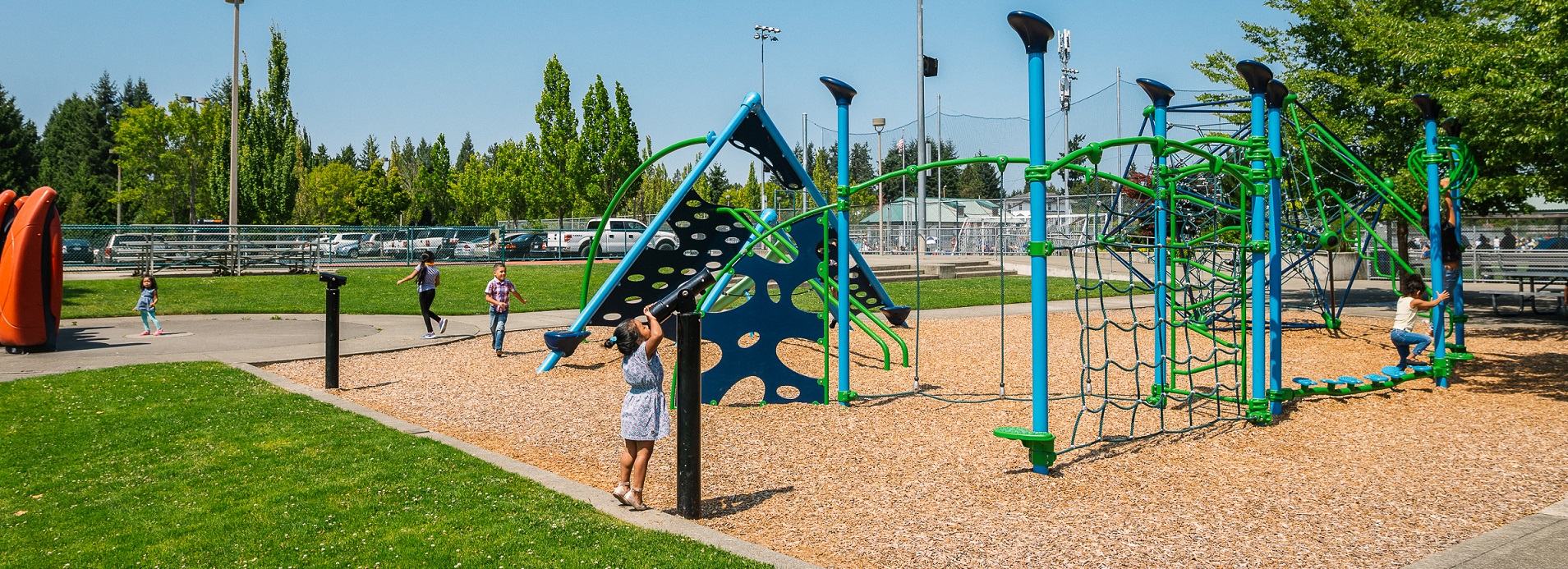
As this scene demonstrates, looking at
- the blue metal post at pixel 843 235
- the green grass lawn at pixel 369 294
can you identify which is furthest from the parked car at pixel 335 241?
the blue metal post at pixel 843 235

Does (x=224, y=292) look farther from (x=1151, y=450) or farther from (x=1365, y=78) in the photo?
(x=1365, y=78)

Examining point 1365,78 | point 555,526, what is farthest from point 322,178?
point 555,526

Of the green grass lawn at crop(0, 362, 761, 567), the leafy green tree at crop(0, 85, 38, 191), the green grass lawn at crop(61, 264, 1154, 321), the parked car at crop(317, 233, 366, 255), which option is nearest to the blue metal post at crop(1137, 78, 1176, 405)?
the green grass lawn at crop(0, 362, 761, 567)

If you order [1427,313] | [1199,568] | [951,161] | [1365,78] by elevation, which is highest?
[1365,78]

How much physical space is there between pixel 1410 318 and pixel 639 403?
9033 mm

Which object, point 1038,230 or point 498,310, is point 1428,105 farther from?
point 498,310

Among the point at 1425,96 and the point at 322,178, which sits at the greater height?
the point at 322,178

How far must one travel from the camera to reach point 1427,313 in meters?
10.8

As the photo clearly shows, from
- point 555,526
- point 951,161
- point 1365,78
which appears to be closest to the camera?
point 555,526

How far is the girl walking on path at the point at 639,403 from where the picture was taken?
572 centimetres

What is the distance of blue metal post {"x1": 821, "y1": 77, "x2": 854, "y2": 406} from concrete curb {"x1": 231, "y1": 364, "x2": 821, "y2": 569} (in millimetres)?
3235

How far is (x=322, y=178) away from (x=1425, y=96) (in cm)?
5793

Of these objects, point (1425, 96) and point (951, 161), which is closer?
point (951, 161)

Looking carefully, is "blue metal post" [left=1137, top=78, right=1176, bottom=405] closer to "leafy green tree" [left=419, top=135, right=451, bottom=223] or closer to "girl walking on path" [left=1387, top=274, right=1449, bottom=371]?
"girl walking on path" [left=1387, top=274, right=1449, bottom=371]
